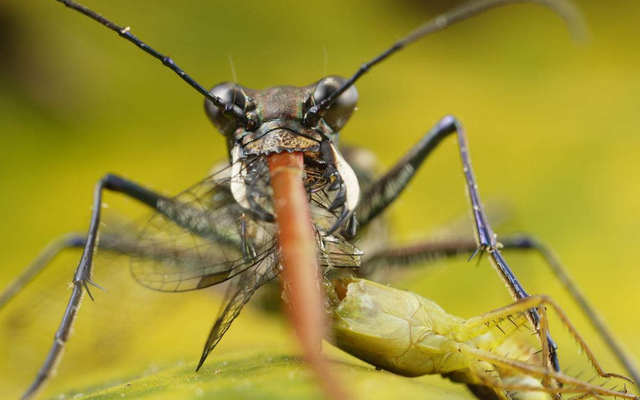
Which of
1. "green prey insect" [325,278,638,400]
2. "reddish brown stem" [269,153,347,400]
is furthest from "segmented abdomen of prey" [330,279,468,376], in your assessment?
"reddish brown stem" [269,153,347,400]

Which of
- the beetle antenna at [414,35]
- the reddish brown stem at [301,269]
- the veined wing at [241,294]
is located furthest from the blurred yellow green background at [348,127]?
the reddish brown stem at [301,269]

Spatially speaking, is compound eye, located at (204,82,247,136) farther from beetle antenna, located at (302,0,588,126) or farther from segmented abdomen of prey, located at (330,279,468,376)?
segmented abdomen of prey, located at (330,279,468,376)

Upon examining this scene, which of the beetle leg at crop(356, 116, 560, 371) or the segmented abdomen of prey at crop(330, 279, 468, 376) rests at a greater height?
the beetle leg at crop(356, 116, 560, 371)

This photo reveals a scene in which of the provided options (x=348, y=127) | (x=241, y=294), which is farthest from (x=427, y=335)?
(x=348, y=127)

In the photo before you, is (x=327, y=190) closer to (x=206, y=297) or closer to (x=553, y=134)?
(x=206, y=297)

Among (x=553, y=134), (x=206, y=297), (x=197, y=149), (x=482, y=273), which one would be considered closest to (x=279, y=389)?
(x=206, y=297)

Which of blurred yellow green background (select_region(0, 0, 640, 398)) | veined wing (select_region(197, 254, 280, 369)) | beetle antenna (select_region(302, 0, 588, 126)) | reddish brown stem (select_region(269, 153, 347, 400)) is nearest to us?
reddish brown stem (select_region(269, 153, 347, 400))
